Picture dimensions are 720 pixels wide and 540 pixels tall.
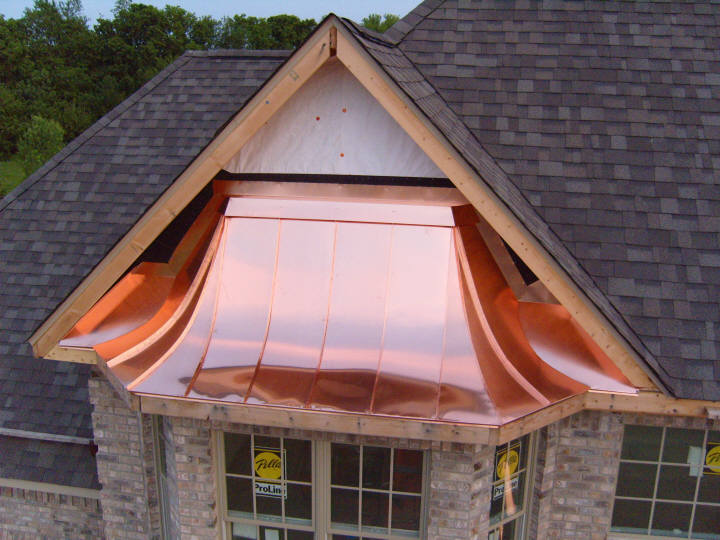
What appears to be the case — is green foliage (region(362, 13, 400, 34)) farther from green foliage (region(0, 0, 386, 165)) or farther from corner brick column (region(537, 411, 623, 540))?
corner brick column (region(537, 411, 623, 540))

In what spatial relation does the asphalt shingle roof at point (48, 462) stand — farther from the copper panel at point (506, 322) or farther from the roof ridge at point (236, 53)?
the roof ridge at point (236, 53)

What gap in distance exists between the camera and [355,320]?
480 cm

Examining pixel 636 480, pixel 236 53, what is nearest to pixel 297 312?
pixel 636 480

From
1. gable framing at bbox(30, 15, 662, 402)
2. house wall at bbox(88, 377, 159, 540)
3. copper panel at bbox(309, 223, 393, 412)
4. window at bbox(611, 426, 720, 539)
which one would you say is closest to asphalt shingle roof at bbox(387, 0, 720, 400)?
gable framing at bbox(30, 15, 662, 402)

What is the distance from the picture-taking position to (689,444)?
5602mm

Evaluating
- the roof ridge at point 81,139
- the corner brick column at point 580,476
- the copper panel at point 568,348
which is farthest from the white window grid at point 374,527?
the roof ridge at point 81,139

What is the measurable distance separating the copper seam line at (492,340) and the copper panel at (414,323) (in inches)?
6.6

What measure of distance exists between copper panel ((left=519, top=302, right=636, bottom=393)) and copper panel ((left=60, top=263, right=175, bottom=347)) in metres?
3.53

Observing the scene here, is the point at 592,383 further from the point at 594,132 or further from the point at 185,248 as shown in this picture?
the point at 185,248

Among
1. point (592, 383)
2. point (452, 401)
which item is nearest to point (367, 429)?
point (452, 401)

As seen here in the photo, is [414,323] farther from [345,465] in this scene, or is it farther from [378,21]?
[378,21]

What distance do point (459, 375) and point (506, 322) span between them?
0.81 meters

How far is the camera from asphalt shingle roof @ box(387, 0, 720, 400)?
17.2ft

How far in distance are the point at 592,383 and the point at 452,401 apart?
4.08ft
